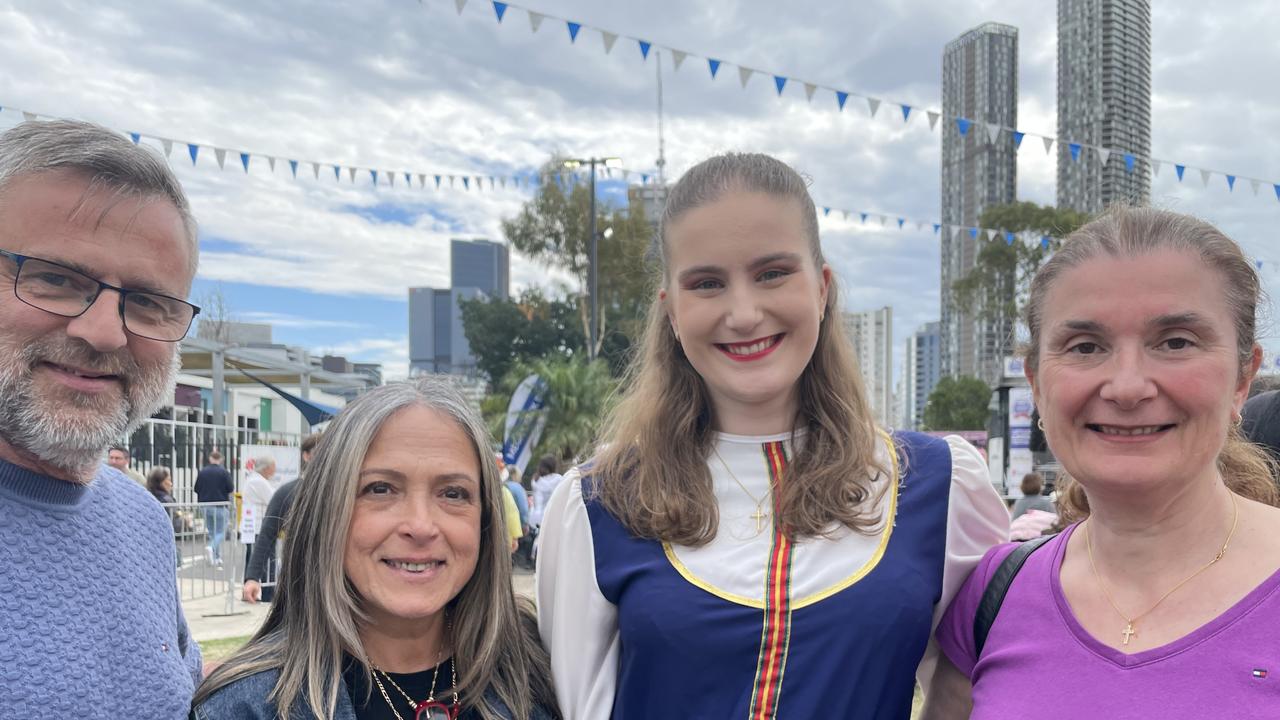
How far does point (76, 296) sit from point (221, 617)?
9.05m

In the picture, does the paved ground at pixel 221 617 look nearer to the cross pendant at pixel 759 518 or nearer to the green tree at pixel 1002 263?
the cross pendant at pixel 759 518

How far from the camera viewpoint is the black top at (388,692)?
2049 mm

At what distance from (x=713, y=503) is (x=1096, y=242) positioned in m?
0.98

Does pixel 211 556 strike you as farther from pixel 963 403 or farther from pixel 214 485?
pixel 963 403

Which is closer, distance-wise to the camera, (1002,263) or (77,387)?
(77,387)

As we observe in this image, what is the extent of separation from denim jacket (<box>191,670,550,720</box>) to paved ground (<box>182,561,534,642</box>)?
6.62m

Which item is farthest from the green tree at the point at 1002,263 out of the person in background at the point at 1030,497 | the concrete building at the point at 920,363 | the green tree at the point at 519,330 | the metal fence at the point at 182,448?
the concrete building at the point at 920,363

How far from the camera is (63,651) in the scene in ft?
5.33

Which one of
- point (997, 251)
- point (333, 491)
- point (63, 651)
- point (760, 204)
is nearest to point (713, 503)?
point (760, 204)

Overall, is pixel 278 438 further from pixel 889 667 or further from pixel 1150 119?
pixel 889 667

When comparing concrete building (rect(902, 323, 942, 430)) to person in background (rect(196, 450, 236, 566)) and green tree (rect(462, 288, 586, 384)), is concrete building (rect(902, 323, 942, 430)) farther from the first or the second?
person in background (rect(196, 450, 236, 566))

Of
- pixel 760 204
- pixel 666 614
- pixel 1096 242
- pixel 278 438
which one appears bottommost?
pixel 278 438

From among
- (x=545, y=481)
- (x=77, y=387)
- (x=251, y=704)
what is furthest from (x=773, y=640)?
(x=545, y=481)

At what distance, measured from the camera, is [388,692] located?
2086 mm
